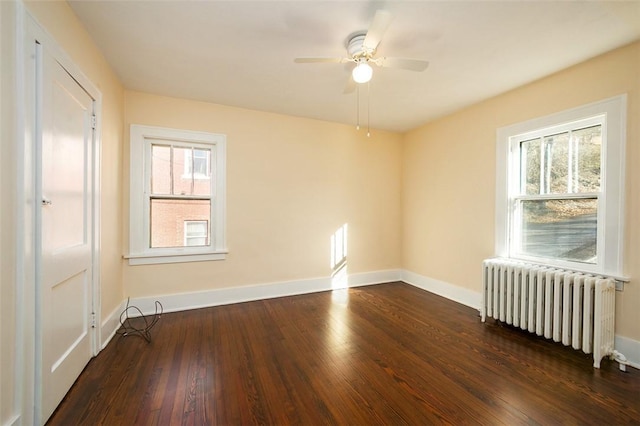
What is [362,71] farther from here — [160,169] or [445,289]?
[445,289]

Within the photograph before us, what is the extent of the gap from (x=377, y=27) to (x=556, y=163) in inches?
92.2

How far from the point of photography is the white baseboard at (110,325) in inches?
87.6

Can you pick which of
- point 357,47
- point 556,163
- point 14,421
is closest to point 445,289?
point 556,163

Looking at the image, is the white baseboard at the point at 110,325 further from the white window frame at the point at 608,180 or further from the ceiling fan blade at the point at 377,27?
the white window frame at the point at 608,180

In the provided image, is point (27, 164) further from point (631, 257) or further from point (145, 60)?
point (631, 257)

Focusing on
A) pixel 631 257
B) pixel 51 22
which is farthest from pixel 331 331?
pixel 51 22

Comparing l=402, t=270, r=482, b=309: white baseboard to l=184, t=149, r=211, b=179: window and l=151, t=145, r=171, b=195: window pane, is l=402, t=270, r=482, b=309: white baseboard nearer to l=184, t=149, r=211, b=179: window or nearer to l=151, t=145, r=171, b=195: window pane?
l=184, t=149, r=211, b=179: window

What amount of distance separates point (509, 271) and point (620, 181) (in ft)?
3.72

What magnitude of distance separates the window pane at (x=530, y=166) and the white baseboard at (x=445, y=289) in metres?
1.39

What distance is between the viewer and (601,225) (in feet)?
7.07

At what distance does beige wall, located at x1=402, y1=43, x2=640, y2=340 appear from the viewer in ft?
6.53

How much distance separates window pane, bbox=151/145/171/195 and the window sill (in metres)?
0.77

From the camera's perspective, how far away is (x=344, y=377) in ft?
→ 5.98

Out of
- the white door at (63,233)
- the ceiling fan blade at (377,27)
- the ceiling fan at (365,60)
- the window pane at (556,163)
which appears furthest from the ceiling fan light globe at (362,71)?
the window pane at (556,163)
